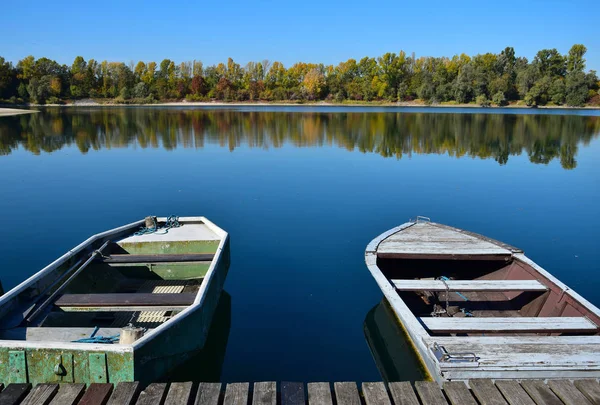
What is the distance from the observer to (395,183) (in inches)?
691

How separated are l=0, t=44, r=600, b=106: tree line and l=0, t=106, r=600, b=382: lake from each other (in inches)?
2178

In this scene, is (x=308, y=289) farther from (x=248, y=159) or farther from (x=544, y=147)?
(x=544, y=147)

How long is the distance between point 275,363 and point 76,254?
3784 millimetres

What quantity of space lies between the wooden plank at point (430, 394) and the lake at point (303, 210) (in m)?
1.71

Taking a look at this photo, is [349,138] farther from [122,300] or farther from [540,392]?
[540,392]

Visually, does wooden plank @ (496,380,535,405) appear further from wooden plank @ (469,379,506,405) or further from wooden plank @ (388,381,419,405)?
wooden plank @ (388,381,419,405)

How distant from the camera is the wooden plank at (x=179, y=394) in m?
4.15

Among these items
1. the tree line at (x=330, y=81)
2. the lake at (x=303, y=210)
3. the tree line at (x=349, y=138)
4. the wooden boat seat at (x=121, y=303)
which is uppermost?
the tree line at (x=330, y=81)

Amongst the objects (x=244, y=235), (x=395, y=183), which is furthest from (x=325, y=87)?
(x=244, y=235)

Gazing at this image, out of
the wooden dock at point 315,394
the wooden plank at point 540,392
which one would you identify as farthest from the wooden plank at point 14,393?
the wooden plank at point 540,392

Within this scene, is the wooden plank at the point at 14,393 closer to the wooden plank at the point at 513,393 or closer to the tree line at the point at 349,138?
the wooden plank at the point at 513,393

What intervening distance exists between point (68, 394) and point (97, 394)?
Answer: 0.89 ft

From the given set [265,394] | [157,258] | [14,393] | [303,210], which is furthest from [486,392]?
[303,210]

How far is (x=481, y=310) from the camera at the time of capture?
7523mm
